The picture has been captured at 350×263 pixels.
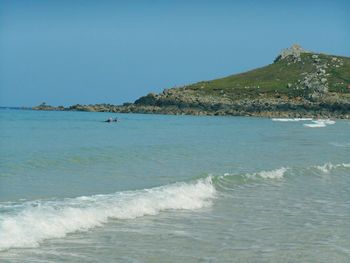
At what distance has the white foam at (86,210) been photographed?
9578 mm

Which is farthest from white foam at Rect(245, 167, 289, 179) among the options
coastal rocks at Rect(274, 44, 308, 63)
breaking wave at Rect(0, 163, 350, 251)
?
coastal rocks at Rect(274, 44, 308, 63)

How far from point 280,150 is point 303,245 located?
22.0 m

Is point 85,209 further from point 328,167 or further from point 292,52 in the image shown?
point 292,52

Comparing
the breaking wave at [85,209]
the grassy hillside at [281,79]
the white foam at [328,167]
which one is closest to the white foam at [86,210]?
the breaking wave at [85,209]

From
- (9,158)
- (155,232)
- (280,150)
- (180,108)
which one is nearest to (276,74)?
(180,108)

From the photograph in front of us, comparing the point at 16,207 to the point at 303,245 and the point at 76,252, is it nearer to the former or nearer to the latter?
the point at 76,252

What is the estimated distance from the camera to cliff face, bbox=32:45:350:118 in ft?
370

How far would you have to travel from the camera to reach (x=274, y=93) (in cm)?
13838

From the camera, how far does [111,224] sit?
11.0m

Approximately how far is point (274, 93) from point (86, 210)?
12999 centimetres

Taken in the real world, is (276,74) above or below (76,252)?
above

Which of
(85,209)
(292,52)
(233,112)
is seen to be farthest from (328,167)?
(292,52)

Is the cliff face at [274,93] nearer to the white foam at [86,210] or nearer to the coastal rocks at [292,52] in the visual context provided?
the coastal rocks at [292,52]

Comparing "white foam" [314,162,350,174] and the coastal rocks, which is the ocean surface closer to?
"white foam" [314,162,350,174]
